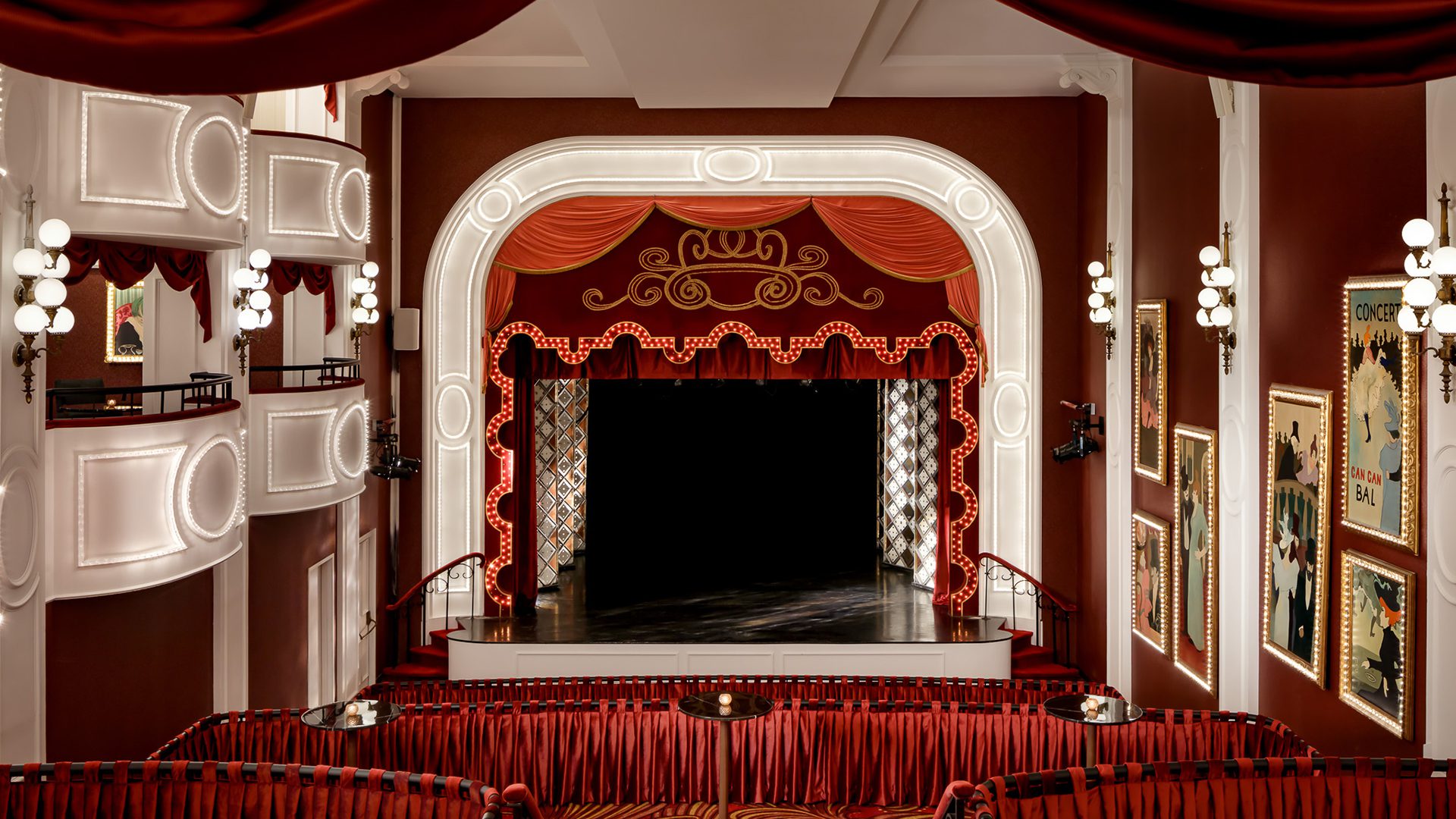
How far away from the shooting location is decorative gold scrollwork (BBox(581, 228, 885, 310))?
10859 mm

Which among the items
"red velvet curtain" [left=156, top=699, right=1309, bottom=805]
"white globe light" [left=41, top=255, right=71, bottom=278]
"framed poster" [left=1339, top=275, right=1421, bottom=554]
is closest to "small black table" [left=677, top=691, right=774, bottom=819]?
"red velvet curtain" [left=156, top=699, right=1309, bottom=805]

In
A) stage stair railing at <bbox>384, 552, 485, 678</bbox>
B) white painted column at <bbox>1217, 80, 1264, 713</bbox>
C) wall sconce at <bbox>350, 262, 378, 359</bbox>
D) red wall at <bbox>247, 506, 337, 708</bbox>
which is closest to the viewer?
white painted column at <bbox>1217, 80, 1264, 713</bbox>

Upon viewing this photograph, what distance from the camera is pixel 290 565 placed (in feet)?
27.9

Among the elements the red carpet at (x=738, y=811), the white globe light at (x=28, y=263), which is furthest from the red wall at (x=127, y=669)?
the red carpet at (x=738, y=811)

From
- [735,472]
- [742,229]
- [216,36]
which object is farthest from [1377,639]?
[735,472]

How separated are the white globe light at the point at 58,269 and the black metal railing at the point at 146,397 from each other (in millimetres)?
514

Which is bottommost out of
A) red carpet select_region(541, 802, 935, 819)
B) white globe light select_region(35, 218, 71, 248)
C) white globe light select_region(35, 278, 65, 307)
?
red carpet select_region(541, 802, 935, 819)

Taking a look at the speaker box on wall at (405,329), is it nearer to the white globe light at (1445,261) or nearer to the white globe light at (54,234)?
the white globe light at (54,234)

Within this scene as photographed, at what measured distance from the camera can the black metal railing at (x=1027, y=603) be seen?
1072cm

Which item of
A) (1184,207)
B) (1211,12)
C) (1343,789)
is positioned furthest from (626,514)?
(1211,12)

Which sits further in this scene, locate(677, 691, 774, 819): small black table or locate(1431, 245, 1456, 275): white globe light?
→ locate(677, 691, 774, 819): small black table

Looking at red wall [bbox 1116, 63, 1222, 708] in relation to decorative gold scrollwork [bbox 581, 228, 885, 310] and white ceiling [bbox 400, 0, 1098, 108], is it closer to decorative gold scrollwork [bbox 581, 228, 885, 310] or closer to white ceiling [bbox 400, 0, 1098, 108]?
white ceiling [bbox 400, 0, 1098, 108]

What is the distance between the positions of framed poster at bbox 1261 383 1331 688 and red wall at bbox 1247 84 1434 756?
5cm

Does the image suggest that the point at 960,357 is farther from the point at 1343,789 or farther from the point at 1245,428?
the point at 1343,789
